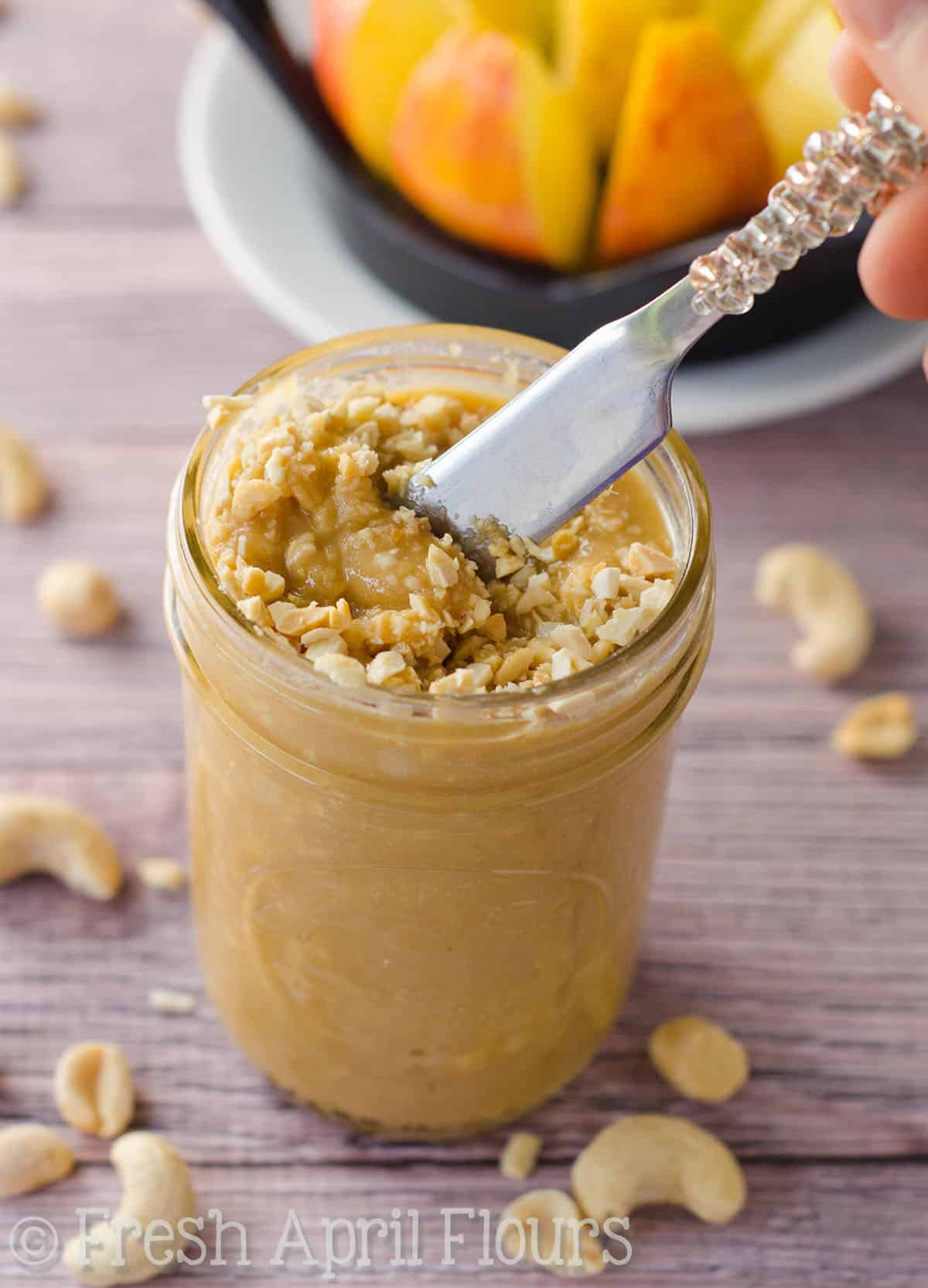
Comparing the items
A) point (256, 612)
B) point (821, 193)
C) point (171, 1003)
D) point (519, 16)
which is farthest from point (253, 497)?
point (519, 16)

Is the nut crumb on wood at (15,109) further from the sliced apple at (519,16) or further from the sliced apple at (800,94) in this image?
the sliced apple at (800,94)

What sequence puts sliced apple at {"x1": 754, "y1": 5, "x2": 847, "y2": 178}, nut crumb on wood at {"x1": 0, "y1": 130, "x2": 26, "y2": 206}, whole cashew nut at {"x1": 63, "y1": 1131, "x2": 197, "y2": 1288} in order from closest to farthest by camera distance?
1. whole cashew nut at {"x1": 63, "y1": 1131, "x2": 197, "y2": 1288}
2. sliced apple at {"x1": 754, "y1": 5, "x2": 847, "y2": 178}
3. nut crumb on wood at {"x1": 0, "y1": 130, "x2": 26, "y2": 206}

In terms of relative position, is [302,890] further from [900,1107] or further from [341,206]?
[341,206]


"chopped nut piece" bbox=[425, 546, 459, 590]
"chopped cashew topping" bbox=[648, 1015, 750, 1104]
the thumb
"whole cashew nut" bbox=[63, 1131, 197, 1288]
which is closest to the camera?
the thumb

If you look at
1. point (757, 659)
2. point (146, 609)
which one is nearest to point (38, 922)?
point (146, 609)

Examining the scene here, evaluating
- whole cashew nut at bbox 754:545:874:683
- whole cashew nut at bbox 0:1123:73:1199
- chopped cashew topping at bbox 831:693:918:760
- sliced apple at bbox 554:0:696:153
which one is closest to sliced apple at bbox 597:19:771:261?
sliced apple at bbox 554:0:696:153

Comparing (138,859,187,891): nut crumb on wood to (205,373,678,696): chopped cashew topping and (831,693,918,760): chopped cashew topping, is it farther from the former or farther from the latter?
(831,693,918,760): chopped cashew topping
